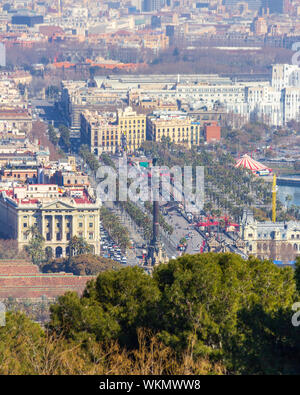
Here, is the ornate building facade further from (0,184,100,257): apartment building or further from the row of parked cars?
(0,184,100,257): apartment building

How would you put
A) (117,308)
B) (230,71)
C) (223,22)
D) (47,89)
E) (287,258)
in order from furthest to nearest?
(223,22)
(230,71)
(47,89)
(287,258)
(117,308)

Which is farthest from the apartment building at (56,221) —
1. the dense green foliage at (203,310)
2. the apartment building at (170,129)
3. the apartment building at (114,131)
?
the apartment building at (170,129)

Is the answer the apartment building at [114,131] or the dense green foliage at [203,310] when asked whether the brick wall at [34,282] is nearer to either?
the dense green foliage at [203,310]

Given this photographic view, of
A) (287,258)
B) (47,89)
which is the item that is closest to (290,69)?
(47,89)

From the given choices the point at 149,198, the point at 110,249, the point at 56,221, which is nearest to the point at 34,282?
the point at 110,249

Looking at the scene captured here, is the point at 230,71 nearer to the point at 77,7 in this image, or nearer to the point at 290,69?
the point at 290,69
